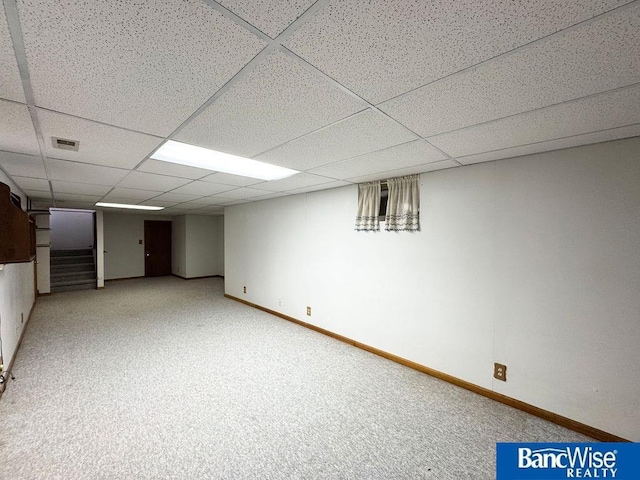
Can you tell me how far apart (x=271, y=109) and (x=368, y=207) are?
2163 mm

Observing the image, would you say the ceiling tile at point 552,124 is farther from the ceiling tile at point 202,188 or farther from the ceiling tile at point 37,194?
the ceiling tile at point 37,194

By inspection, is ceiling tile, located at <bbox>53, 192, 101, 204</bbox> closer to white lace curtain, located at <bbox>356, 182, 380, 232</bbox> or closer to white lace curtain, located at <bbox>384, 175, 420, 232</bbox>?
white lace curtain, located at <bbox>356, 182, 380, 232</bbox>

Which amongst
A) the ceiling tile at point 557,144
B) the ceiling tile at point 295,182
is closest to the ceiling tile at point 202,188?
the ceiling tile at point 295,182

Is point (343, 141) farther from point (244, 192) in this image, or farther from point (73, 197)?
point (73, 197)

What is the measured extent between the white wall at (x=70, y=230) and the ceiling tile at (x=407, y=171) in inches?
401

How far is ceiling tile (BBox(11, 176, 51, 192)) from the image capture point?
3155 mm

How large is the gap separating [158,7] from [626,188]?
2.87 meters

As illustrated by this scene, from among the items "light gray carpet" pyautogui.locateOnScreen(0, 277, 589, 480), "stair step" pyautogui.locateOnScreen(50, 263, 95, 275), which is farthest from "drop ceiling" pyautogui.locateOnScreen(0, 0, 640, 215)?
"stair step" pyautogui.locateOnScreen(50, 263, 95, 275)

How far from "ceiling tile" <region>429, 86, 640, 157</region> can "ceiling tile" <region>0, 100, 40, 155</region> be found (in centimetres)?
245

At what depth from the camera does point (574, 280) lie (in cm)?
208

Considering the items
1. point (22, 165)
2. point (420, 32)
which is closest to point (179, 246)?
point (22, 165)

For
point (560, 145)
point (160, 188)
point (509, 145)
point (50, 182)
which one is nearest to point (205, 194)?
point (160, 188)

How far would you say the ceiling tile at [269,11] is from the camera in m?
0.81

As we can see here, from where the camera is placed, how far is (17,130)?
169cm
